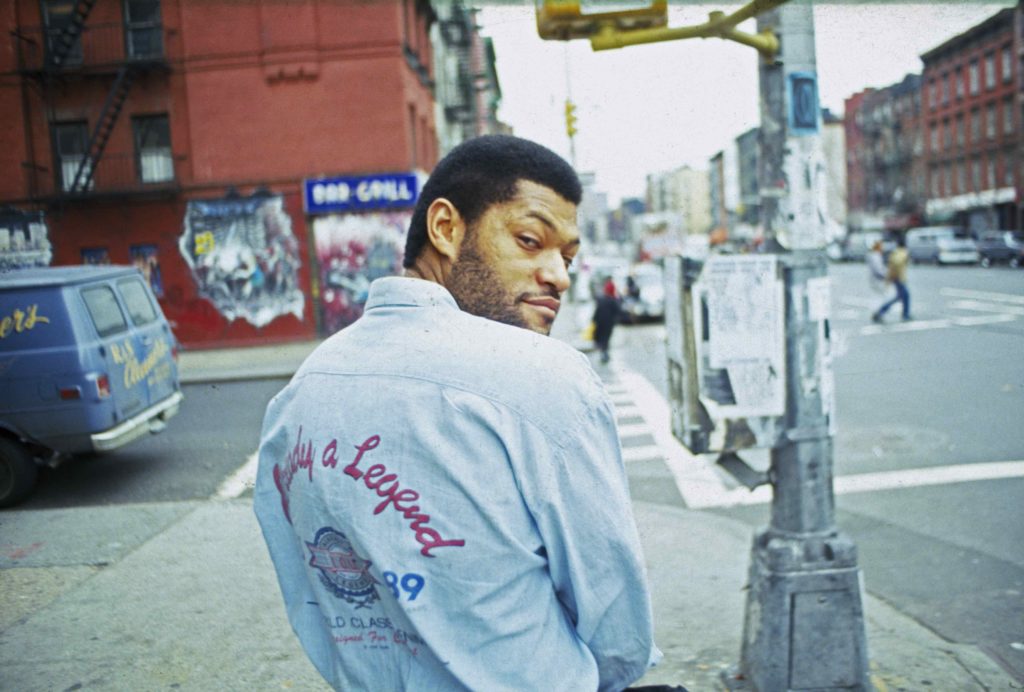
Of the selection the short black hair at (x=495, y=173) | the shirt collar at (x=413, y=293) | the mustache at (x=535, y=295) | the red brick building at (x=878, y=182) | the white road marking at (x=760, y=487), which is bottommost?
the white road marking at (x=760, y=487)

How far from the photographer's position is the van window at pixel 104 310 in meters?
4.88

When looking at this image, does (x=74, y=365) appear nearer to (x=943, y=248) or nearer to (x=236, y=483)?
(x=236, y=483)

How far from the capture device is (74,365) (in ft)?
14.9

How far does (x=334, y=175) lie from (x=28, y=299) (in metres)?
1.58

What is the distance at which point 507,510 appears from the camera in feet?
4.31

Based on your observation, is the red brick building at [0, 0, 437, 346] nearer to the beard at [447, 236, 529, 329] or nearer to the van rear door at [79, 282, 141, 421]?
the van rear door at [79, 282, 141, 421]

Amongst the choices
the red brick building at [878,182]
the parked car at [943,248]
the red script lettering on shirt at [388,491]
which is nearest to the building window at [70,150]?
→ the red script lettering on shirt at [388,491]

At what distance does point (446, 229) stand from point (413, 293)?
161 mm

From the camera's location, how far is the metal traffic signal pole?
354 cm

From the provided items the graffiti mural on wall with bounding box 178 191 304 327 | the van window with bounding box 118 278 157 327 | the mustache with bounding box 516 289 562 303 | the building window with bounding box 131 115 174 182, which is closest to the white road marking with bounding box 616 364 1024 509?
the graffiti mural on wall with bounding box 178 191 304 327

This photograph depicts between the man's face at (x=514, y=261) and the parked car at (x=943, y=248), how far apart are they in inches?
955

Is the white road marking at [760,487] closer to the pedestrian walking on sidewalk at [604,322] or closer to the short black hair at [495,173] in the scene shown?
the short black hair at [495,173]

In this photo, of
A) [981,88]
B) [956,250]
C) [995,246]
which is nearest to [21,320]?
[981,88]

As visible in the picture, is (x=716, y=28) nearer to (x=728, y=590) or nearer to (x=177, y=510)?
(x=728, y=590)
